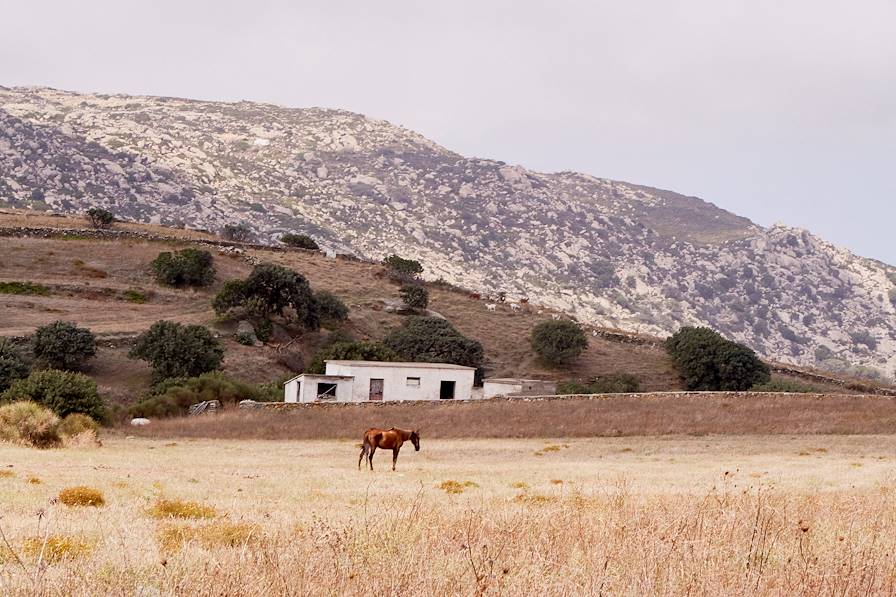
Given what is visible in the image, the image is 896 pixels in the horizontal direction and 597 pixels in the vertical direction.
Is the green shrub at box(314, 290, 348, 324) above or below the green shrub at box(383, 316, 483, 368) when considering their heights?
above

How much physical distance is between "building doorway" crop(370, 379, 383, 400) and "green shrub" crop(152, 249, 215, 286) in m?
42.1

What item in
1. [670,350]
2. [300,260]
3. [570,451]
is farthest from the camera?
[300,260]

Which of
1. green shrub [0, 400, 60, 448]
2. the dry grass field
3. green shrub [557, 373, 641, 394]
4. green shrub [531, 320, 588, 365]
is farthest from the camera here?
green shrub [531, 320, 588, 365]

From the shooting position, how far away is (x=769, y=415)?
53312mm

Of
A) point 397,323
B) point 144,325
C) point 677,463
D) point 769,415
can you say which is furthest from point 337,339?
point 677,463

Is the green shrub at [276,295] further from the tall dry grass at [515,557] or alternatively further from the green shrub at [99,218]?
the tall dry grass at [515,557]

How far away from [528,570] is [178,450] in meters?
32.6

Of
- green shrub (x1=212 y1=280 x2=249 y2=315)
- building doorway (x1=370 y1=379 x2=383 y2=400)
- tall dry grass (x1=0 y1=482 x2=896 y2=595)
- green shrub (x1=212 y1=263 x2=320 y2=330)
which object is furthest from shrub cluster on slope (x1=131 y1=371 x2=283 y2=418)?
tall dry grass (x1=0 y1=482 x2=896 y2=595)

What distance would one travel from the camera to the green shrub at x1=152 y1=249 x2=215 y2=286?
100m

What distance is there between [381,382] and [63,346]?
90.5ft

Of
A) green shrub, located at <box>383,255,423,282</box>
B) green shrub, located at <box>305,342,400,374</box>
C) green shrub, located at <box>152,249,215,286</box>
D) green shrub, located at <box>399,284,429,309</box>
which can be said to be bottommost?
green shrub, located at <box>305,342,400,374</box>

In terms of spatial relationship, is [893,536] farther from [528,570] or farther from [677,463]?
[677,463]

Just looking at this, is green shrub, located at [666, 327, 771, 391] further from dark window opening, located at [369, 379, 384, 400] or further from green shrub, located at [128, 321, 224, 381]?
green shrub, located at [128, 321, 224, 381]

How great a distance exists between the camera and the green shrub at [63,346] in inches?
2800
